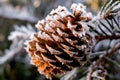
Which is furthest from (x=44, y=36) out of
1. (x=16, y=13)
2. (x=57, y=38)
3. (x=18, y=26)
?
(x=16, y=13)

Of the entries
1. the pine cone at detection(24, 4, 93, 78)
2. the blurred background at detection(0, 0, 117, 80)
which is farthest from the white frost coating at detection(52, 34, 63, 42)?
the blurred background at detection(0, 0, 117, 80)

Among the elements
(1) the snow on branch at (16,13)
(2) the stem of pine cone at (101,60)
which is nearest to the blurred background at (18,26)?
(1) the snow on branch at (16,13)

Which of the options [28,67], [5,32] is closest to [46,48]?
[28,67]

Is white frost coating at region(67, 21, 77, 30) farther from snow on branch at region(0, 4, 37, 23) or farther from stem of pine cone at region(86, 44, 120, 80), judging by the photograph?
snow on branch at region(0, 4, 37, 23)

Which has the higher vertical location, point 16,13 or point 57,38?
point 16,13

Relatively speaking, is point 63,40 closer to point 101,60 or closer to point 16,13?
point 101,60

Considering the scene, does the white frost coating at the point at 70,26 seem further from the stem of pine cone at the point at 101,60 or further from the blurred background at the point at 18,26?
the blurred background at the point at 18,26
